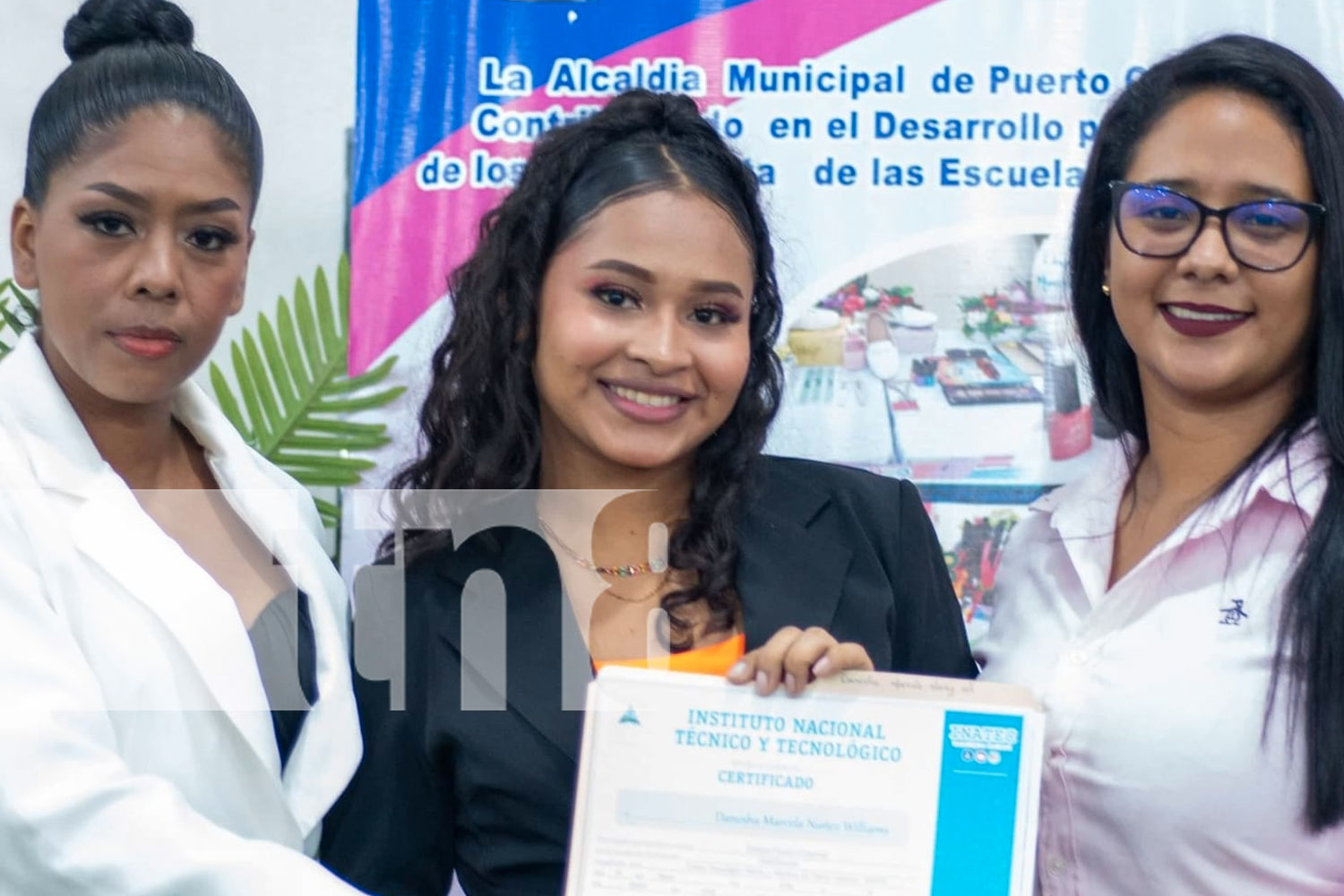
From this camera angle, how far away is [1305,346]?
1897mm

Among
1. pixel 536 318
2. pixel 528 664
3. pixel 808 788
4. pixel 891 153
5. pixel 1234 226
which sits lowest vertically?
pixel 808 788

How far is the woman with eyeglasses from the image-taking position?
1745 millimetres

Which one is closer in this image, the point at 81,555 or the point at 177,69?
the point at 81,555

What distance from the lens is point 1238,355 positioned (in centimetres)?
186

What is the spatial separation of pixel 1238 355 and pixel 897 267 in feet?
3.49

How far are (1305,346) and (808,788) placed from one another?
859 millimetres

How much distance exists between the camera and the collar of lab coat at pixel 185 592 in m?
1.85

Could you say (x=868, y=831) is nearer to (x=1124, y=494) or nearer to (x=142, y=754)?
(x=1124, y=494)

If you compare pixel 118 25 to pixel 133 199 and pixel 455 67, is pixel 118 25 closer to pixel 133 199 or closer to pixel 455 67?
pixel 133 199

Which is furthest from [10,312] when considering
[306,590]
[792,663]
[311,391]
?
[792,663]

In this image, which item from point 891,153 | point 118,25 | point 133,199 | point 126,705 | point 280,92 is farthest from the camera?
point 280,92

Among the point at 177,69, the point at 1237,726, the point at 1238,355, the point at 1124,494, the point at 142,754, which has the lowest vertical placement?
the point at 142,754

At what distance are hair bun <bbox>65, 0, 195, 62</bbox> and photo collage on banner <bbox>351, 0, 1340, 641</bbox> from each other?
91 centimetres

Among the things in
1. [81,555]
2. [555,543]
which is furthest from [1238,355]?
[81,555]
